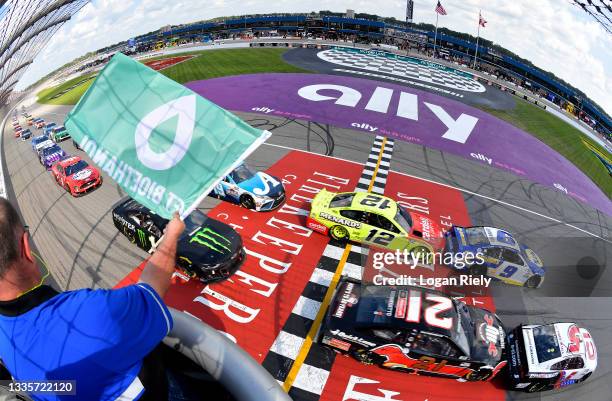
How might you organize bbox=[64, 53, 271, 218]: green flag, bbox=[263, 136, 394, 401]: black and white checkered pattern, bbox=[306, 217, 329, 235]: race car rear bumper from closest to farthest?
1. bbox=[64, 53, 271, 218]: green flag
2. bbox=[263, 136, 394, 401]: black and white checkered pattern
3. bbox=[306, 217, 329, 235]: race car rear bumper

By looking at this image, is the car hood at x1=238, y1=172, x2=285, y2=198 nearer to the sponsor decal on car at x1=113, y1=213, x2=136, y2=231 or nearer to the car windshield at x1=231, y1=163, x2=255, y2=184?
the car windshield at x1=231, y1=163, x2=255, y2=184

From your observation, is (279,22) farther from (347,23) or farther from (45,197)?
(45,197)

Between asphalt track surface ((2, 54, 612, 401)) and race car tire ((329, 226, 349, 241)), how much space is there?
16.2ft

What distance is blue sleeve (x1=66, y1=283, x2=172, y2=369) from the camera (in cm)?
197

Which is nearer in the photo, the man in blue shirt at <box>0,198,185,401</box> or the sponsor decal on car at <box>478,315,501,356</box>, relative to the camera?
the man in blue shirt at <box>0,198,185,401</box>

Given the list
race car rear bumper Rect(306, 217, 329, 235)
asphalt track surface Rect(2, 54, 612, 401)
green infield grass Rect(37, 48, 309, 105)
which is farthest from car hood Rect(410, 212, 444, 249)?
green infield grass Rect(37, 48, 309, 105)

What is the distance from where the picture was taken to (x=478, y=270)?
10.6 metres

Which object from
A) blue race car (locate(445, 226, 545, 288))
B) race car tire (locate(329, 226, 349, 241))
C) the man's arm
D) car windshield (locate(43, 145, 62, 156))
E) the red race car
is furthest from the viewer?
car windshield (locate(43, 145, 62, 156))

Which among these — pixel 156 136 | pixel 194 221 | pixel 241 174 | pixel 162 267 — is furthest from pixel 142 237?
pixel 162 267

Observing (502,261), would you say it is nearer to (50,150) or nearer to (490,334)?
(490,334)

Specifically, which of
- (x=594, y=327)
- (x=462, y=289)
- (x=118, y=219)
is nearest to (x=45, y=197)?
(x=118, y=219)

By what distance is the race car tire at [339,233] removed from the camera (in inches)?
449

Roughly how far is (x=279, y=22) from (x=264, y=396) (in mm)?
75067

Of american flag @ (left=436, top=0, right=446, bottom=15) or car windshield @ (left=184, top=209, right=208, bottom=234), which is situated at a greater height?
american flag @ (left=436, top=0, right=446, bottom=15)
